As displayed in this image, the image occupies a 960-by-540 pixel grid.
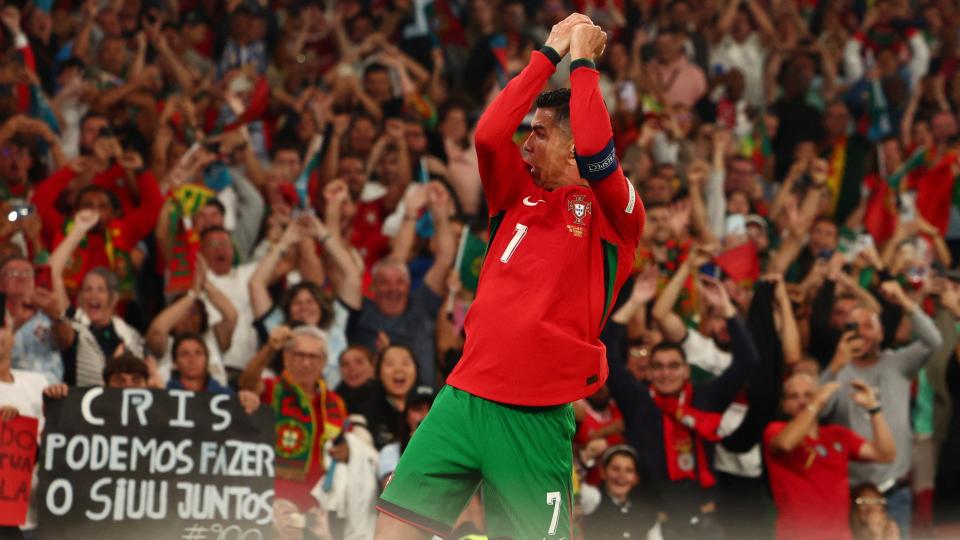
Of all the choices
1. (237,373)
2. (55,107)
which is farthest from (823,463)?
(55,107)

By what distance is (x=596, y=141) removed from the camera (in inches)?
191

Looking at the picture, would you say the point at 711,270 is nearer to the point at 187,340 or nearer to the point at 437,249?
the point at 437,249

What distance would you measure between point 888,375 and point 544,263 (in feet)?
19.1

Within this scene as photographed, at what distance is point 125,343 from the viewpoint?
29.6 feet

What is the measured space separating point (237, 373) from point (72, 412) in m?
1.91

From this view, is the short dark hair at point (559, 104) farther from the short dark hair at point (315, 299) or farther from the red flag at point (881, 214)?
the red flag at point (881, 214)

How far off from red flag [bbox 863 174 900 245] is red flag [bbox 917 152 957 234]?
284mm

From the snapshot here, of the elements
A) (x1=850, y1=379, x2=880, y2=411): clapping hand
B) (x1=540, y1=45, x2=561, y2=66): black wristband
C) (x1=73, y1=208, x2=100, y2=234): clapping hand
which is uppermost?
(x1=73, y1=208, x2=100, y2=234): clapping hand

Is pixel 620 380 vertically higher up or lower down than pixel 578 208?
lower down

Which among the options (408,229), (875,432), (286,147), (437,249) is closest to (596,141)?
(875,432)

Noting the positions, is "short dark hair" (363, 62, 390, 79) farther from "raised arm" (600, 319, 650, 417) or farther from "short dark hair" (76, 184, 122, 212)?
"raised arm" (600, 319, 650, 417)

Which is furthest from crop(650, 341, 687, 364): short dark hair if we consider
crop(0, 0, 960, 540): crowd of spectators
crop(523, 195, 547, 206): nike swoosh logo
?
crop(523, 195, 547, 206): nike swoosh logo

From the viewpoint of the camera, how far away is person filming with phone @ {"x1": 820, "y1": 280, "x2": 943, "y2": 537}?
32.5 ft

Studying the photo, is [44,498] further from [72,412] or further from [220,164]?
[220,164]
